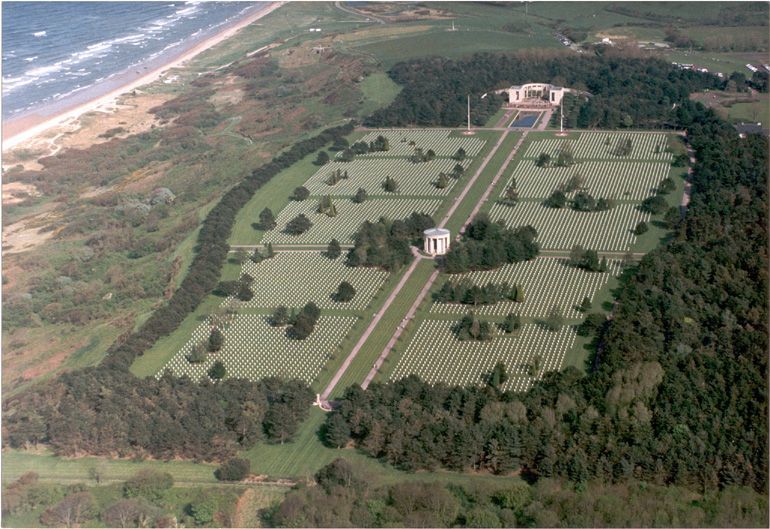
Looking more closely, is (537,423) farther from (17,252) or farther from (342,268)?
(17,252)

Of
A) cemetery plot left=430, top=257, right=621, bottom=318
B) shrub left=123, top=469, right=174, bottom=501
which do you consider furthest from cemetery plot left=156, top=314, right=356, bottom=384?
shrub left=123, top=469, right=174, bottom=501

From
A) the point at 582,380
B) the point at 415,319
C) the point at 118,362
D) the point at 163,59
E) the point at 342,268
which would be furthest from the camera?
the point at 163,59

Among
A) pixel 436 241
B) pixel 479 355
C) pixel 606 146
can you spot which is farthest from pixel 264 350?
pixel 606 146

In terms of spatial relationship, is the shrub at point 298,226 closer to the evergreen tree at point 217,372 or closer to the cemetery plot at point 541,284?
the cemetery plot at point 541,284

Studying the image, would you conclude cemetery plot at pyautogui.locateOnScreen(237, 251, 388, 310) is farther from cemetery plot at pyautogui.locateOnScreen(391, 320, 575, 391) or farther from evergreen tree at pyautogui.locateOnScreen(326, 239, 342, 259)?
cemetery plot at pyautogui.locateOnScreen(391, 320, 575, 391)

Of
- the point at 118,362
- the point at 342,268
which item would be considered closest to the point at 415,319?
the point at 342,268

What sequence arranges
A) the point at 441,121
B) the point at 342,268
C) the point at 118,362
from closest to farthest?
the point at 118,362, the point at 342,268, the point at 441,121

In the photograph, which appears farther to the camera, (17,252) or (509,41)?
(509,41)

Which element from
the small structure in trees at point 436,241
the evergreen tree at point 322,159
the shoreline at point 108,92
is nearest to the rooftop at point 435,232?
the small structure in trees at point 436,241
